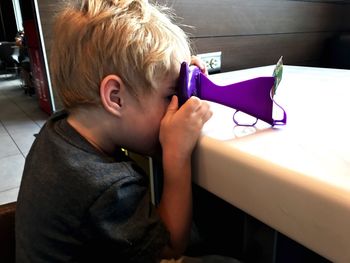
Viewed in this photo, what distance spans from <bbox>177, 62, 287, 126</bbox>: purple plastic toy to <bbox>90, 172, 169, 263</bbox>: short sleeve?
145 millimetres

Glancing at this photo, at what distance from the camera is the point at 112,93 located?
0.48 meters

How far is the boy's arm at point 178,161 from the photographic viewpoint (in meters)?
0.42

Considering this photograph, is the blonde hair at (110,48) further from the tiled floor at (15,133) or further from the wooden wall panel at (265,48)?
the tiled floor at (15,133)

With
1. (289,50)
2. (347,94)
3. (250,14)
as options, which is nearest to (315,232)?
(347,94)

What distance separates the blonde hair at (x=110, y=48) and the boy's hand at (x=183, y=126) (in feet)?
0.20

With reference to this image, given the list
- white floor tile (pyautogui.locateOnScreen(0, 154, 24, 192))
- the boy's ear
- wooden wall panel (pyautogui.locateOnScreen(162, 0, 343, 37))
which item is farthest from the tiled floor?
the boy's ear

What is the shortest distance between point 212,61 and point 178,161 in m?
0.97

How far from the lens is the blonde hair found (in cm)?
46

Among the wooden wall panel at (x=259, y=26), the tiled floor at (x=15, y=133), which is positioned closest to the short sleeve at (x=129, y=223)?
the wooden wall panel at (x=259, y=26)

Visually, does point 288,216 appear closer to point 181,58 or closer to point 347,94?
point 181,58

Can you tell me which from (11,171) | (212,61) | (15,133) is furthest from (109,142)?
(15,133)

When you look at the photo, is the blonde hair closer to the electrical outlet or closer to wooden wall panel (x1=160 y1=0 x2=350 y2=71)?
wooden wall panel (x1=160 y1=0 x2=350 y2=71)

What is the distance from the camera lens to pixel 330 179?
28cm

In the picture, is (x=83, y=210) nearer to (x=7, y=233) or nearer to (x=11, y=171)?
(x=7, y=233)
